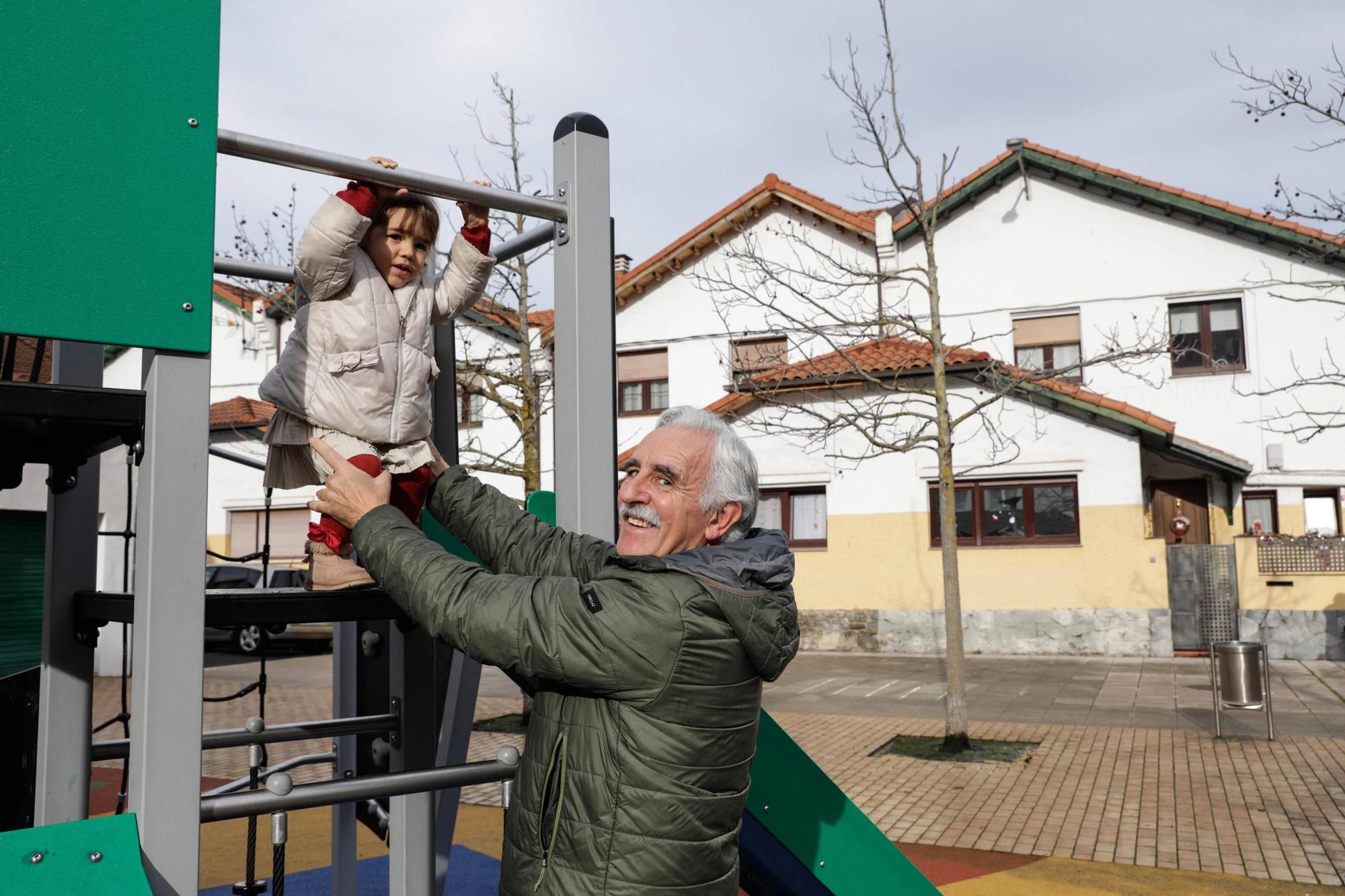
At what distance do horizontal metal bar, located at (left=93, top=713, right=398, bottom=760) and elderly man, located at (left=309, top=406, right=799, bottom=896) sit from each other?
3.62 ft

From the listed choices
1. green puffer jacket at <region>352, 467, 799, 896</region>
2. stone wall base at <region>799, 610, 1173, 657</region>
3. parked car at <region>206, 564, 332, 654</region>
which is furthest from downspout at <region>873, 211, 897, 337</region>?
green puffer jacket at <region>352, 467, 799, 896</region>

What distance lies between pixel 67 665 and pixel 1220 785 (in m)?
7.54

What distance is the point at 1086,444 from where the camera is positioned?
1593 cm

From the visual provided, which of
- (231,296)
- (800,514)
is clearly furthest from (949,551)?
(231,296)

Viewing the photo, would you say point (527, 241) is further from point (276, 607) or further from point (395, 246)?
point (276, 607)

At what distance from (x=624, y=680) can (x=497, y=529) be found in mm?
709

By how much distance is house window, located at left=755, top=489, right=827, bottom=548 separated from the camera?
17.7 metres

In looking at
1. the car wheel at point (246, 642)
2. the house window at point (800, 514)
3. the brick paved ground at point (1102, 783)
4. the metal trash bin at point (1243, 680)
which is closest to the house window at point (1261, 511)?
the brick paved ground at point (1102, 783)

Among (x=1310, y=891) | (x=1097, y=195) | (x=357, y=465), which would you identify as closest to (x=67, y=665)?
(x=357, y=465)

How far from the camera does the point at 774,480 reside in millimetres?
17812

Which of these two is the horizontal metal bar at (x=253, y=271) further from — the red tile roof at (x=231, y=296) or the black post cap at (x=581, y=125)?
the red tile roof at (x=231, y=296)

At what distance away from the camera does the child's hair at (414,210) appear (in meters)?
2.38

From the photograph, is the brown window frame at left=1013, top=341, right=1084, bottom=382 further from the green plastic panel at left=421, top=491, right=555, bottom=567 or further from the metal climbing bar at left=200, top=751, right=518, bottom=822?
the metal climbing bar at left=200, top=751, right=518, bottom=822

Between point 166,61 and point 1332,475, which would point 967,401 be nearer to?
point 1332,475
